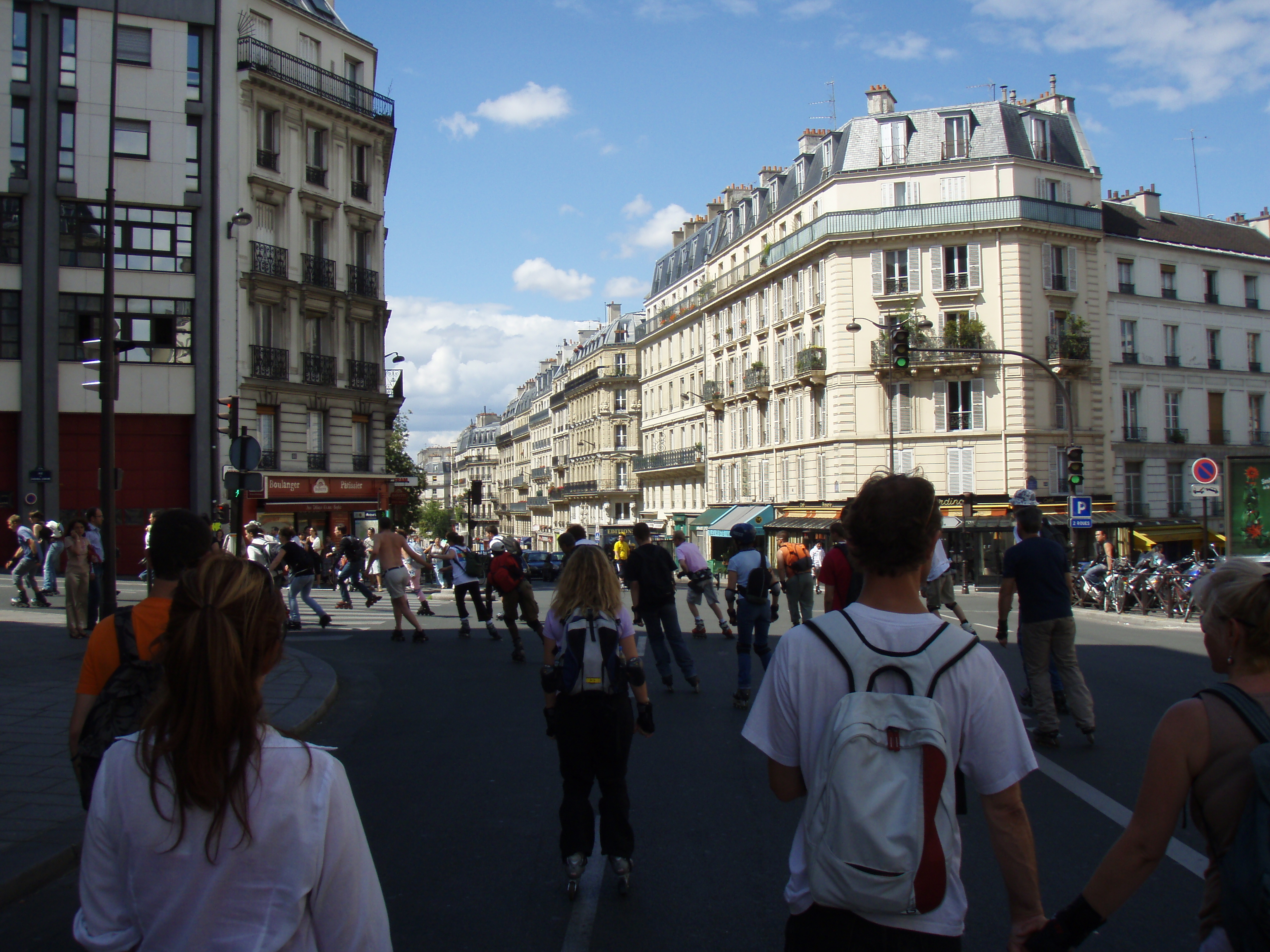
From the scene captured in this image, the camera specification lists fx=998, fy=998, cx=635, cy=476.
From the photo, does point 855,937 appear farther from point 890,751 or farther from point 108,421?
point 108,421

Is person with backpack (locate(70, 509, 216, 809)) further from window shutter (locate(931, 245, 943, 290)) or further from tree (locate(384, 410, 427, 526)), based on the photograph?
tree (locate(384, 410, 427, 526))

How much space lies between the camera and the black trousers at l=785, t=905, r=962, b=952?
227 centimetres

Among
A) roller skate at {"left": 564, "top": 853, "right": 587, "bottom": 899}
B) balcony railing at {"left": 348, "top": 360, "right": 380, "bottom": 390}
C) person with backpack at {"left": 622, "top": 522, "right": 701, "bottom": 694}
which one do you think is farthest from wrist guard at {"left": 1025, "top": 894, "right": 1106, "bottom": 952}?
balcony railing at {"left": 348, "top": 360, "right": 380, "bottom": 390}

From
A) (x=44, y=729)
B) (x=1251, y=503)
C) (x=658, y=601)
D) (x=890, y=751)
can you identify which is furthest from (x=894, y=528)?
(x=1251, y=503)

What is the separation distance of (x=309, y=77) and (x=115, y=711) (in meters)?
37.5

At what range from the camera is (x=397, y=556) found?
1509 cm

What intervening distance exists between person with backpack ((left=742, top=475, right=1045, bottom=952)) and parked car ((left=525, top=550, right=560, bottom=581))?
37924 mm

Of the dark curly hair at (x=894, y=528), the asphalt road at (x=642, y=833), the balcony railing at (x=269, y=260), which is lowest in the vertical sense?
the asphalt road at (x=642, y=833)

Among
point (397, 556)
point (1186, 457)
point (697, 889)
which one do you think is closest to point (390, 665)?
point (397, 556)

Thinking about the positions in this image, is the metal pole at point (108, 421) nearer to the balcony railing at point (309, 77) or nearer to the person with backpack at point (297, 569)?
the person with backpack at point (297, 569)

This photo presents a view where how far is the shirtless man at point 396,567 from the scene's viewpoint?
1495 cm

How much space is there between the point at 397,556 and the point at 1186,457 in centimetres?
3934

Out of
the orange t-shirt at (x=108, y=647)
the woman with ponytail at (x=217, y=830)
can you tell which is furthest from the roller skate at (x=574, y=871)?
the woman with ponytail at (x=217, y=830)

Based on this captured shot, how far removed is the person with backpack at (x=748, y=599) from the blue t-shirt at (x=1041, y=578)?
2.62 meters
